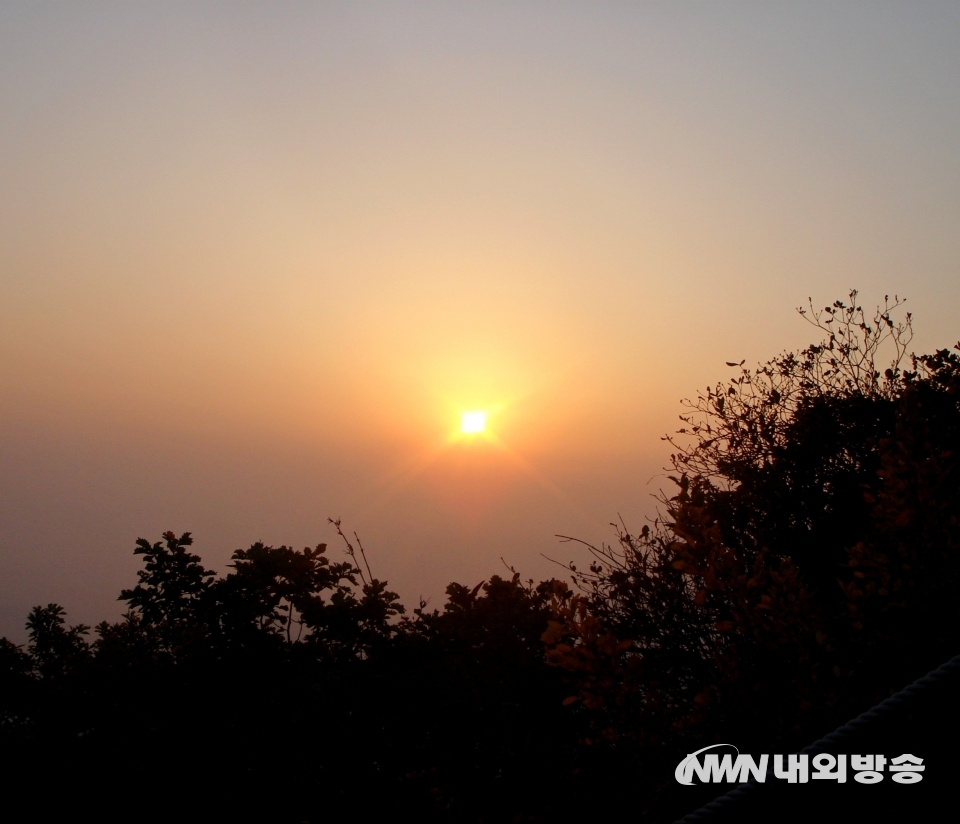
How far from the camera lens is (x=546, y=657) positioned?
5.22 metres

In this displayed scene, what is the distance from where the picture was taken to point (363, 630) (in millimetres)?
8320

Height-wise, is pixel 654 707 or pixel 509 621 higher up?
pixel 509 621

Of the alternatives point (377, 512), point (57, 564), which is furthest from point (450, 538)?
point (57, 564)

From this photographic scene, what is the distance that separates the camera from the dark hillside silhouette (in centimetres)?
433

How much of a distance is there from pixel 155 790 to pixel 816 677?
5.35 metres

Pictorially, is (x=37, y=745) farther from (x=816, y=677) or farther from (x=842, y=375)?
(x=842, y=375)
